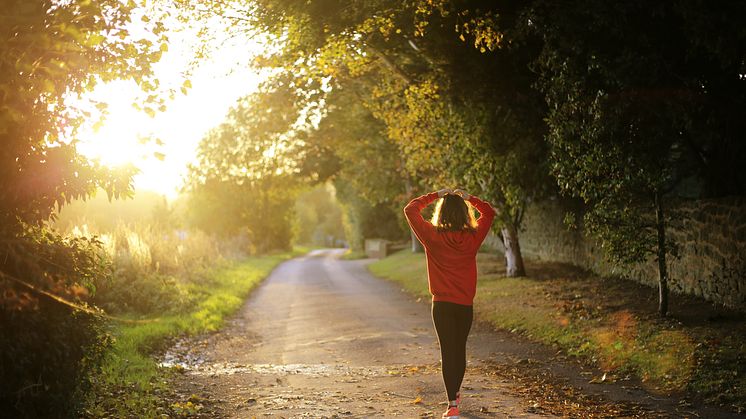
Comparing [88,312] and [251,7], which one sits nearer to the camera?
[88,312]

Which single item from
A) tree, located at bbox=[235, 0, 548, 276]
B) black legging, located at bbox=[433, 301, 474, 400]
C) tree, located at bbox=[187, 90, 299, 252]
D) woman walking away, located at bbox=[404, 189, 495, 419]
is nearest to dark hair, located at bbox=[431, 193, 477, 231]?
woman walking away, located at bbox=[404, 189, 495, 419]

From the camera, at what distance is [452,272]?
6.45m

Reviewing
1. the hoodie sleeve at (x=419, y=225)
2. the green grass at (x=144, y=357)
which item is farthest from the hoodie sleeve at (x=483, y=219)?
Result: the green grass at (x=144, y=357)

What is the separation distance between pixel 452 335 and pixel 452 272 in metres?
0.61

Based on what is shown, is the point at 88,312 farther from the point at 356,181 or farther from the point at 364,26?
the point at 356,181

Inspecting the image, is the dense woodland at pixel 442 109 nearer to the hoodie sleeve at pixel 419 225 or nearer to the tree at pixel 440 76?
the tree at pixel 440 76

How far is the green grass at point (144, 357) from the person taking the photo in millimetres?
7184

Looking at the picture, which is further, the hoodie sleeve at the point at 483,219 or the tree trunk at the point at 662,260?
the tree trunk at the point at 662,260

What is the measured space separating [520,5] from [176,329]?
356 inches

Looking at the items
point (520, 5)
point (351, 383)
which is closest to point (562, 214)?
point (520, 5)

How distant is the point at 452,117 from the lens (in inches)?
661

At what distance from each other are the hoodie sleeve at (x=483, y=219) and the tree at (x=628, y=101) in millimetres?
3932

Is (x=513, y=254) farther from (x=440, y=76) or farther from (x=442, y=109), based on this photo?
(x=440, y=76)

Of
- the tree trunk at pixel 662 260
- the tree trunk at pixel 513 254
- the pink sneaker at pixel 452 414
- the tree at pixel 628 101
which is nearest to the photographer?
the pink sneaker at pixel 452 414
